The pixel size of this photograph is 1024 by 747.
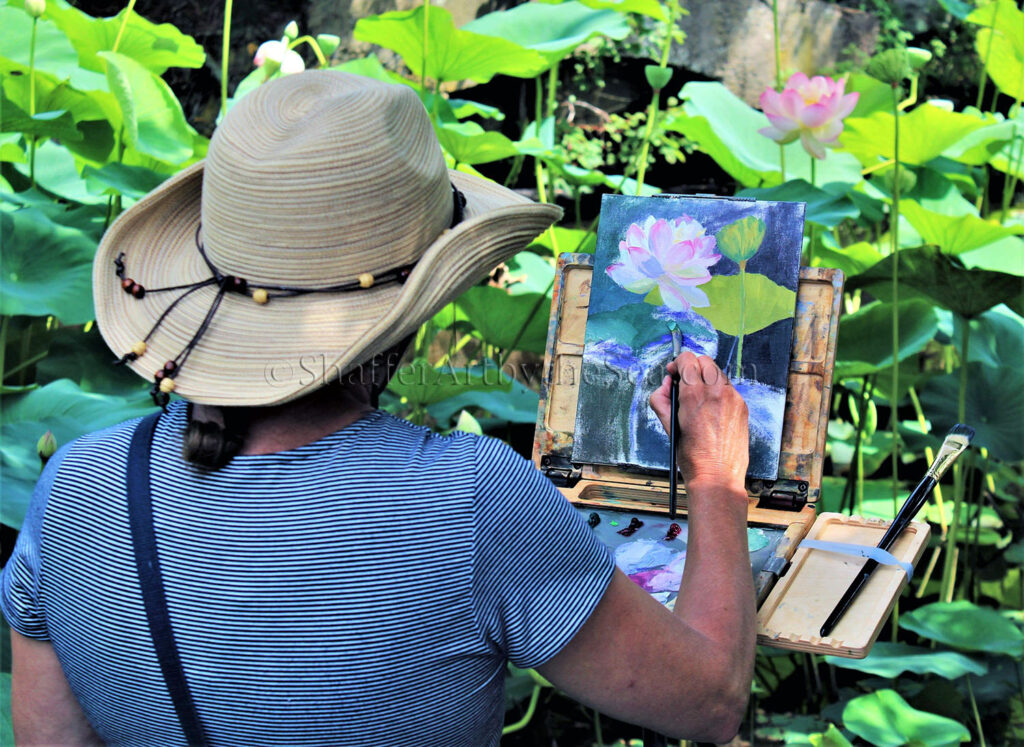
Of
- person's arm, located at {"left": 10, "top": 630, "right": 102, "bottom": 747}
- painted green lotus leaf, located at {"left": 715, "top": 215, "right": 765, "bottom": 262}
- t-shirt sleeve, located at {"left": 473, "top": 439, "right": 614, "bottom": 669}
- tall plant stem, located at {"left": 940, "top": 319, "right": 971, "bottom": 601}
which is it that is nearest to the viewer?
t-shirt sleeve, located at {"left": 473, "top": 439, "right": 614, "bottom": 669}

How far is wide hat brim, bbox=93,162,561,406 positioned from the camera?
820 mm

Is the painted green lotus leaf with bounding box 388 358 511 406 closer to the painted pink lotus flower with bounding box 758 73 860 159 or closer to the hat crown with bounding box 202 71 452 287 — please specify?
the painted pink lotus flower with bounding box 758 73 860 159

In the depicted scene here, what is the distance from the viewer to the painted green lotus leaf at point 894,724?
5.56ft

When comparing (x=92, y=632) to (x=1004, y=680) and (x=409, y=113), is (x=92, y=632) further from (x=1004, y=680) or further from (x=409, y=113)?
(x=1004, y=680)

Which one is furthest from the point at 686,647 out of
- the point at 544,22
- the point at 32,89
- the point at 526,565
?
the point at 544,22

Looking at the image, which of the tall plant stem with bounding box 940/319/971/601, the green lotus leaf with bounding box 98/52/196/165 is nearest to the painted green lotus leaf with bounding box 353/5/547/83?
the green lotus leaf with bounding box 98/52/196/165

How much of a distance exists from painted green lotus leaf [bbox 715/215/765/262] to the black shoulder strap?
3.05 feet

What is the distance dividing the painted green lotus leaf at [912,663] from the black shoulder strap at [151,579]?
125 cm

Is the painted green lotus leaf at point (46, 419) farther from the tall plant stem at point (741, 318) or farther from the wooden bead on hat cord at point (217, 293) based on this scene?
the tall plant stem at point (741, 318)

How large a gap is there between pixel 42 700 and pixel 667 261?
1009mm

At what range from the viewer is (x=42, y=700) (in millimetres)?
917

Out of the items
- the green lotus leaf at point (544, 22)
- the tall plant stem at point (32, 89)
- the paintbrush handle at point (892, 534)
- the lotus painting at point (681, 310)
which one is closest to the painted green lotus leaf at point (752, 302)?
the lotus painting at point (681, 310)

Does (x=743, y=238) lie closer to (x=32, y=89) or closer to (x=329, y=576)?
(x=329, y=576)

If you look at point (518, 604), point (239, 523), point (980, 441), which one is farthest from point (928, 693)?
point (239, 523)
